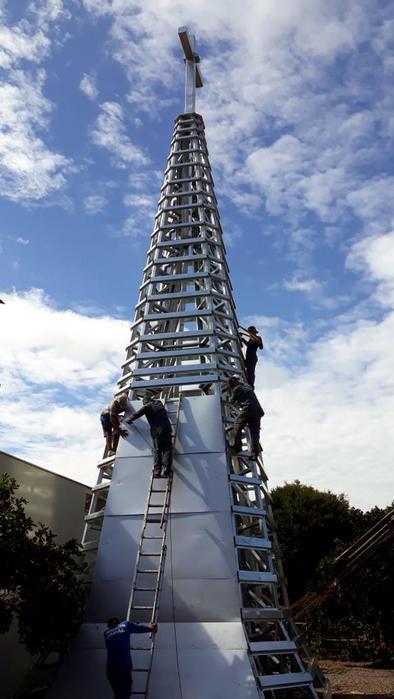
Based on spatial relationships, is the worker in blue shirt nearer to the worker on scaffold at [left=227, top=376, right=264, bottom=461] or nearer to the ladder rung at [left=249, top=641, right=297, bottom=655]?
the ladder rung at [left=249, top=641, right=297, bottom=655]

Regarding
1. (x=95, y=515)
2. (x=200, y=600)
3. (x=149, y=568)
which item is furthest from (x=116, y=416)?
(x=200, y=600)

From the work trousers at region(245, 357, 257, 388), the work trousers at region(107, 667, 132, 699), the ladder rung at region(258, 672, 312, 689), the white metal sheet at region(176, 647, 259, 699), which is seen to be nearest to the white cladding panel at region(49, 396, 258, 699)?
the white metal sheet at region(176, 647, 259, 699)

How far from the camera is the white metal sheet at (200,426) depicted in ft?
44.3

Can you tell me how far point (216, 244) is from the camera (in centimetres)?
1777

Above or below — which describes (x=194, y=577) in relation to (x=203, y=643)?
above

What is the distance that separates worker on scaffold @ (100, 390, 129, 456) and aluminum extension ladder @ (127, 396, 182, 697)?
1749 mm

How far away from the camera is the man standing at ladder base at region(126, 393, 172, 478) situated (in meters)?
13.1

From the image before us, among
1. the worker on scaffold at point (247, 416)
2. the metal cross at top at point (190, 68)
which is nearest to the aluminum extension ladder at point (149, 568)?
the worker on scaffold at point (247, 416)

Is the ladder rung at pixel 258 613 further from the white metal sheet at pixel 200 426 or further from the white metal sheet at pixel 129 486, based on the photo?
the white metal sheet at pixel 200 426

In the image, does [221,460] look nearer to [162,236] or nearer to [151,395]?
[151,395]

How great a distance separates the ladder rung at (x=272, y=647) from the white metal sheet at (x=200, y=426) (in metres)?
3.98

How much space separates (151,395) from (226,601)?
539 cm

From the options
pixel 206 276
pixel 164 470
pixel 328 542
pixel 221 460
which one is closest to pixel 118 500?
pixel 164 470

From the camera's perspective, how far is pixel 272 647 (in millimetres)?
11258
